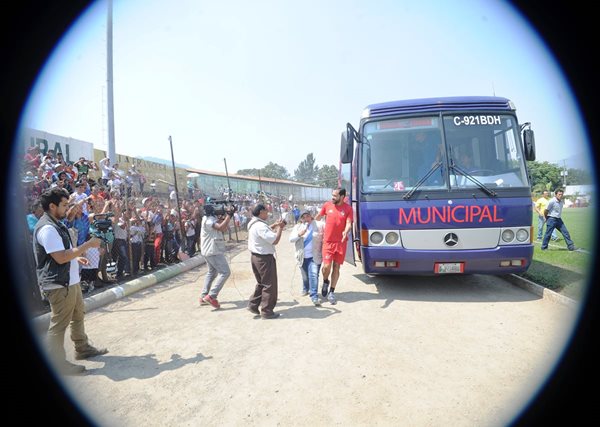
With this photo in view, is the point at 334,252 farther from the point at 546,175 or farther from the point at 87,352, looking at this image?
the point at 546,175

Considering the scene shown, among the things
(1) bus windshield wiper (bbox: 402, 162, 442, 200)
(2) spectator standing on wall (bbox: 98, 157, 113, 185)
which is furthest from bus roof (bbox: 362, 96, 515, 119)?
(2) spectator standing on wall (bbox: 98, 157, 113, 185)

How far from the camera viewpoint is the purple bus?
16.9 feet

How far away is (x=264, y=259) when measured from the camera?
4.95 metres

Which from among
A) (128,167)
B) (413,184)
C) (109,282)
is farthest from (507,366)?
(128,167)

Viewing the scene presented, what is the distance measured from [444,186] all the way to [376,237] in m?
1.36

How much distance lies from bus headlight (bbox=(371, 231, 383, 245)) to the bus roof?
2091 mm

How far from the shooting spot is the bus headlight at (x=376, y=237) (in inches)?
213

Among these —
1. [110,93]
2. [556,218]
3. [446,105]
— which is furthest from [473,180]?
[110,93]

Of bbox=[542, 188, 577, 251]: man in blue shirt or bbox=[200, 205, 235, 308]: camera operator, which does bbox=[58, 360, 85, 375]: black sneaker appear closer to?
bbox=[200, 205, 235, 308]: camera operator

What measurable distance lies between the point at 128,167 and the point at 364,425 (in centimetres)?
1491

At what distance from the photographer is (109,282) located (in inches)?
274

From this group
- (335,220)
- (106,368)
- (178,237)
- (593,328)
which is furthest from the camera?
(178,237)

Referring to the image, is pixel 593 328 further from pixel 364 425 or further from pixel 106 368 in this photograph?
pixel 106 368

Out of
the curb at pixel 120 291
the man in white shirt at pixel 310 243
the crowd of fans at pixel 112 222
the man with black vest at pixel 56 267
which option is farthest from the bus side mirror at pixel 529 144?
the curb at pixel 120 291
